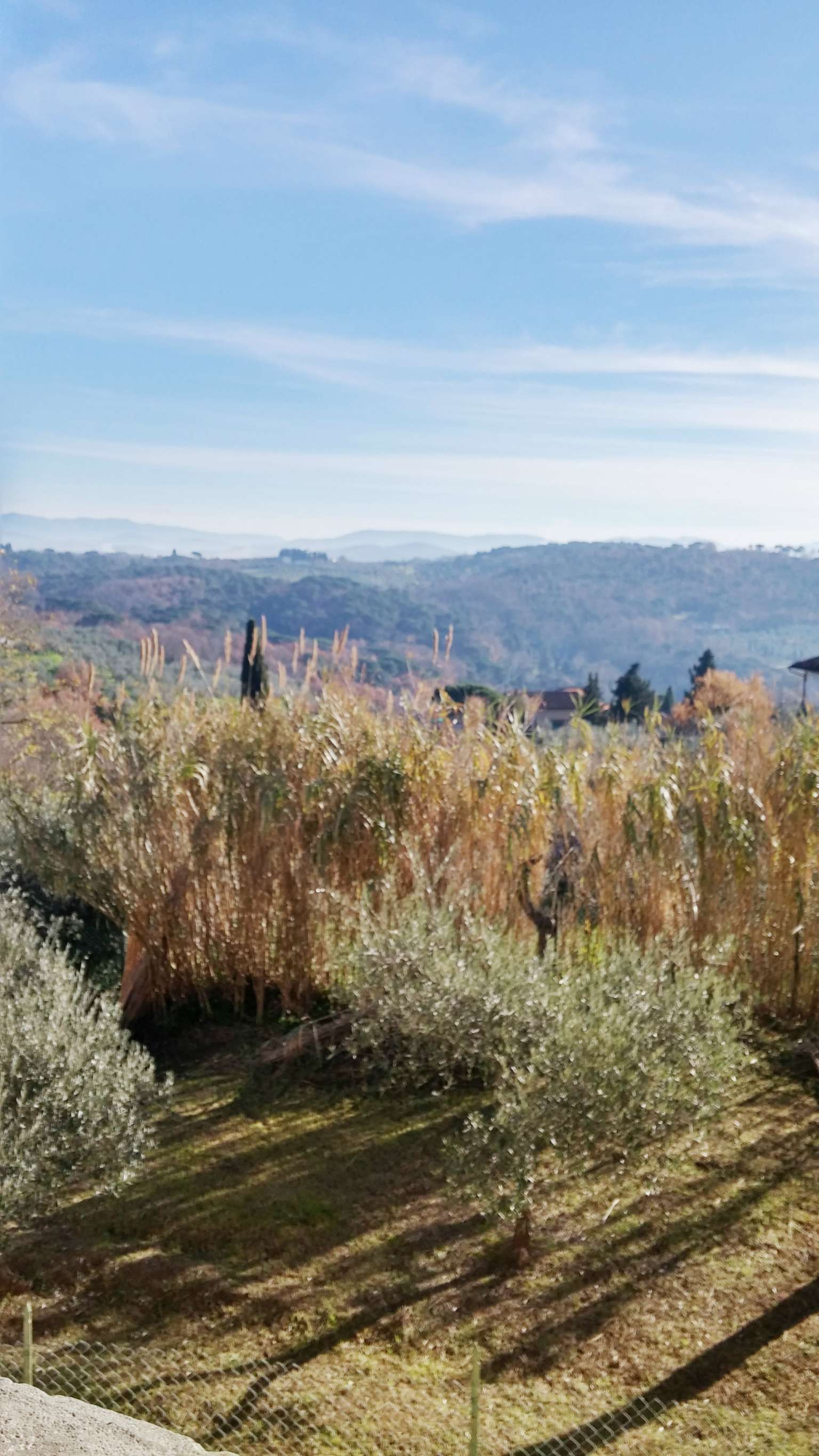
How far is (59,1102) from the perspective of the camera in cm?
532

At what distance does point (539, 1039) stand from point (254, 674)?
11.5 metres

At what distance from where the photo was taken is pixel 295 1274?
18.6ft

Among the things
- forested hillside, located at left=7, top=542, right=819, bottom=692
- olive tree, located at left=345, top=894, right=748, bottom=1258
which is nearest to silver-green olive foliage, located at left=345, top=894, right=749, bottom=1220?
olive tree, located at left=345, top=894, right=748, bottom=1258

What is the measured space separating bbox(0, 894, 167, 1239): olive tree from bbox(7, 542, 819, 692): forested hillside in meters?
61.5

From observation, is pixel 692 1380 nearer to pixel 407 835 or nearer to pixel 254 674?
pixel 407 835

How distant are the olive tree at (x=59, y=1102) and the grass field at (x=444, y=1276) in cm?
56

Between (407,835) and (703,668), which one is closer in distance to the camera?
(407,835)

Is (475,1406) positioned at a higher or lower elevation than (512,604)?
lower

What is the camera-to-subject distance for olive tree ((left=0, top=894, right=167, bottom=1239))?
514cm

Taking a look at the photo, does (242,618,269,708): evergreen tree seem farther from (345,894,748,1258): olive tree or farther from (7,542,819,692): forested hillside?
(7,542,819,692): forested hillside

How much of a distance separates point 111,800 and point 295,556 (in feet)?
485

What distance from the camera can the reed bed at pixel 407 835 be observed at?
8.23m

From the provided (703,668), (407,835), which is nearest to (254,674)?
(407,835)

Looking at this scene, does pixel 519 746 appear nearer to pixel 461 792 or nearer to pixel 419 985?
pixel 461 792
